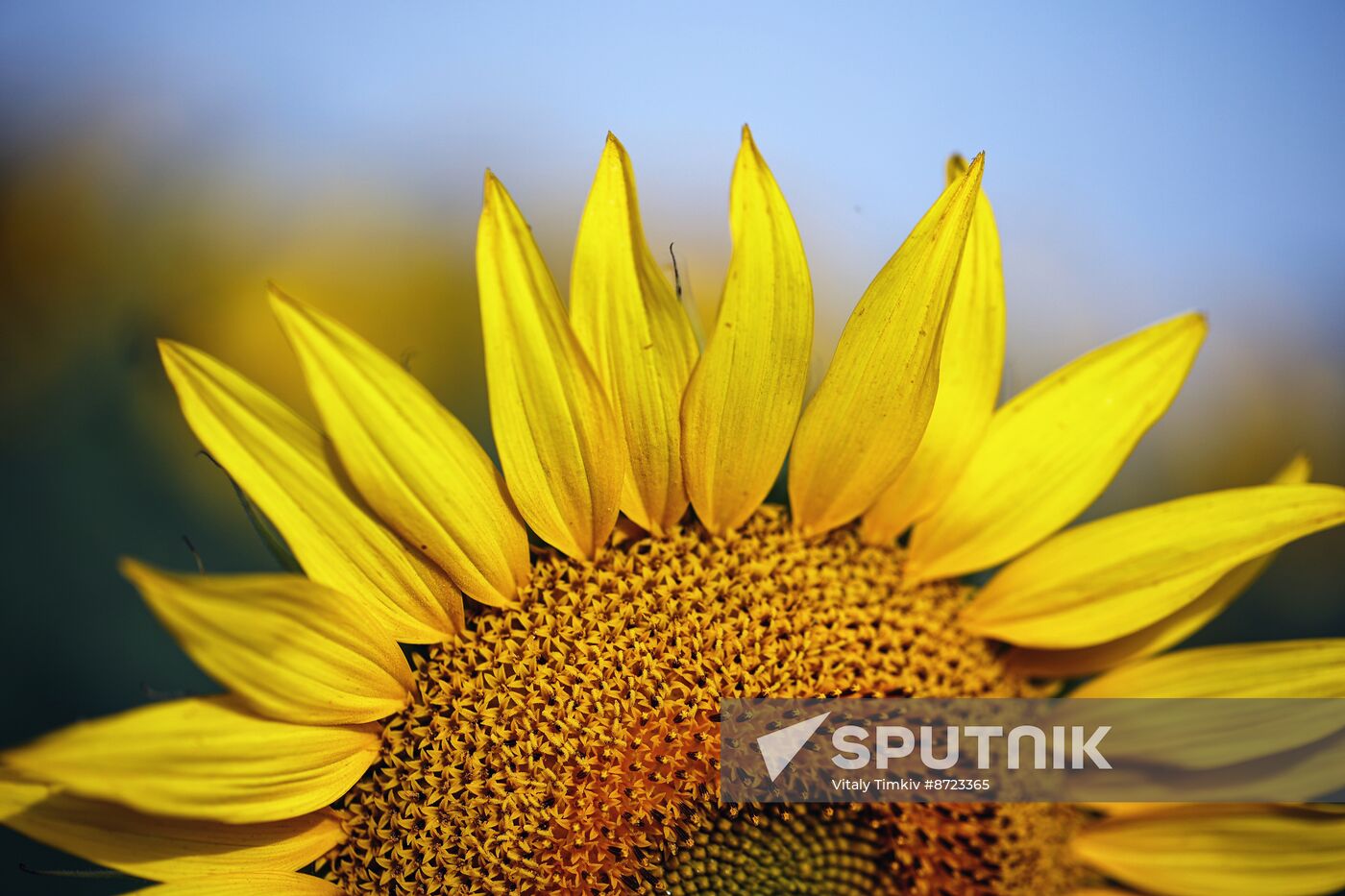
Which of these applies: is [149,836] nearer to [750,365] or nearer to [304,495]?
[304,495]

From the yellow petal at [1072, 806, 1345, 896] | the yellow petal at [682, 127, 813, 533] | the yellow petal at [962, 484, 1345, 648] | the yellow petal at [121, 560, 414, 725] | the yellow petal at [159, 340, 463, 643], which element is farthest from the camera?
the yellow petal at [1072, 806, 1345, 896]

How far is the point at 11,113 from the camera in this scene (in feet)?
9.95

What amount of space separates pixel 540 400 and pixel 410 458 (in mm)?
179

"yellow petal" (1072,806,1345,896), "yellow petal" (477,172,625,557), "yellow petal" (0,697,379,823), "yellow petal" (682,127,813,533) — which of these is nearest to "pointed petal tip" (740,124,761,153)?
"yellow petal" (682,127,813,533)

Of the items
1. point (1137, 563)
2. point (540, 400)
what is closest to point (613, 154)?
point (540, 400)

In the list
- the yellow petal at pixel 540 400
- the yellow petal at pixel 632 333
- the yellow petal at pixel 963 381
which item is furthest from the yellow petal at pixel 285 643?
the yellow petal at pixel 963 381

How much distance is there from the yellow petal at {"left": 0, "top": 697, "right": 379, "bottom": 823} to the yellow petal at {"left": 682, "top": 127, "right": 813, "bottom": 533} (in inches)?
23.3

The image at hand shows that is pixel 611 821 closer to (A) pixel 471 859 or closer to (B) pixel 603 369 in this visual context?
(A) pixel 471 859

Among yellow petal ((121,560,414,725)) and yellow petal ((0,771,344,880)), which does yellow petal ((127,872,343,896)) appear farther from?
yellow petal ((121,560,414,725))

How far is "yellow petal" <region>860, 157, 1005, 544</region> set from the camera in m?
1.59

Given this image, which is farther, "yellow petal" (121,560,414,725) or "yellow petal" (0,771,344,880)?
"yellow petal" (0,771,344,880)

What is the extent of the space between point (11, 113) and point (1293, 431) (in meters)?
4.49

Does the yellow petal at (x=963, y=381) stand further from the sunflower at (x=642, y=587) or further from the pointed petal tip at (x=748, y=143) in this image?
the pointed petal tip at (x=748, y=143)

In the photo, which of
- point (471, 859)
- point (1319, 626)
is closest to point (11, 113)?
point (471, 859)
